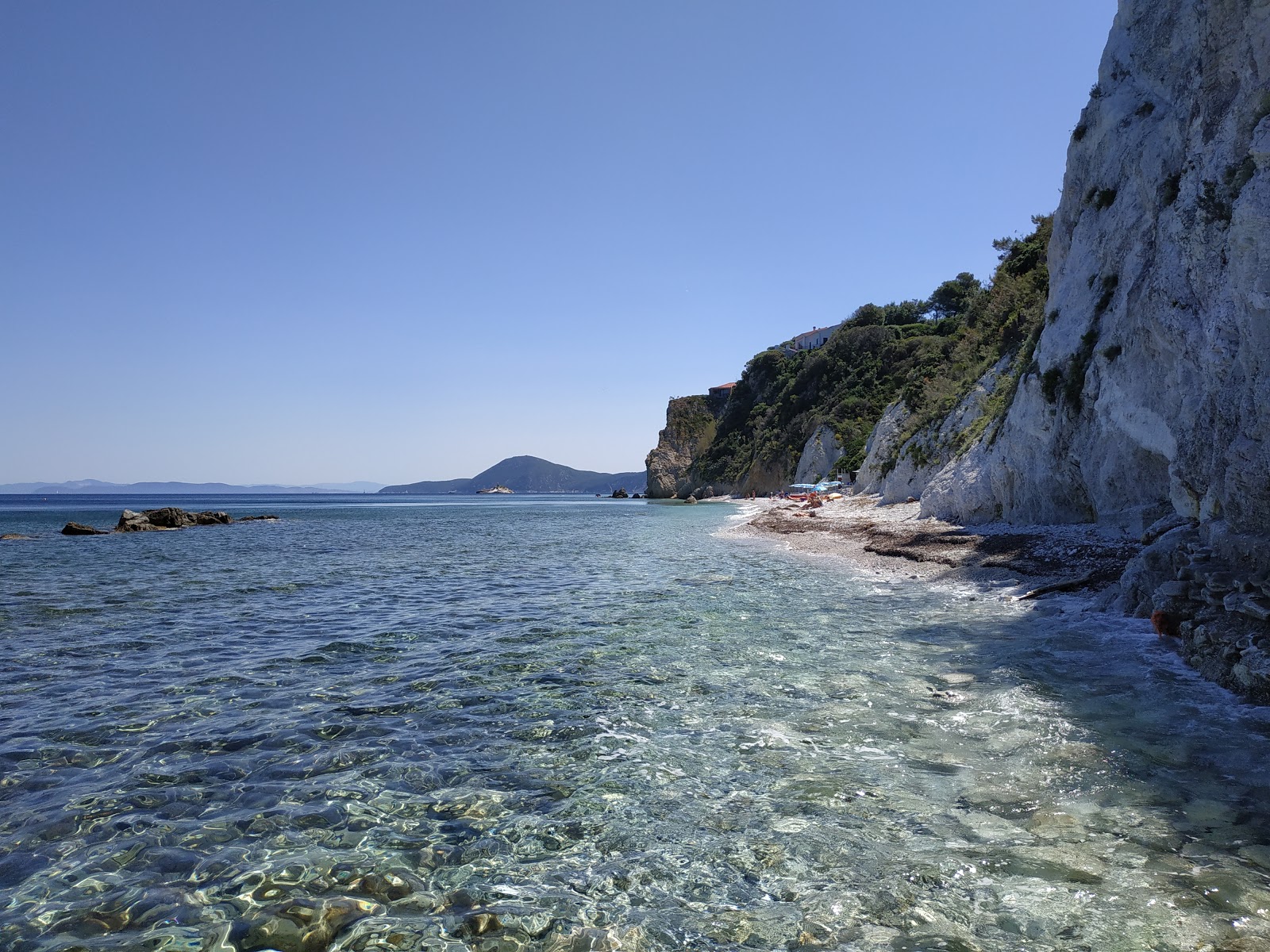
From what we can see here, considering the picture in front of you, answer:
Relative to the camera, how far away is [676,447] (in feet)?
454

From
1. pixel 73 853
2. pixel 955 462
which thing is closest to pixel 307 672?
pixel 73 853

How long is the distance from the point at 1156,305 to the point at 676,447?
123605 mm

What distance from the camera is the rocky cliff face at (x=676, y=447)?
135 metres

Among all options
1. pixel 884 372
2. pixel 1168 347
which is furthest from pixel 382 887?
pixel 884 372

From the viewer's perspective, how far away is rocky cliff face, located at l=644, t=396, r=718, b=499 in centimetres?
13538

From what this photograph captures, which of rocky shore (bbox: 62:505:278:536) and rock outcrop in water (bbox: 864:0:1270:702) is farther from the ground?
rock outcrop in water (bbox: 864:0:1270:702)

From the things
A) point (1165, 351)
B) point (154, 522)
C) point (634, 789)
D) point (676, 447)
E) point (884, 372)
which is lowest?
point (634, 789)

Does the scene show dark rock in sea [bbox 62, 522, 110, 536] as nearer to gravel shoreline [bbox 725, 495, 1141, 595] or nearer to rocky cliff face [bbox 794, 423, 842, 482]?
gravel shoreline [bbox 725, 495, 1141, 595]

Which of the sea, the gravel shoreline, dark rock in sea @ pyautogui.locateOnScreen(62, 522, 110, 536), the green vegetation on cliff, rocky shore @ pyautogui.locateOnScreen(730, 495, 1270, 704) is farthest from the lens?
dark rock in sea @ pyautogui.locateOnScreen(62, 522, 110, 536)

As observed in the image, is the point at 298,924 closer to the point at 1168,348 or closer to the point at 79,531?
the point at 1168,348

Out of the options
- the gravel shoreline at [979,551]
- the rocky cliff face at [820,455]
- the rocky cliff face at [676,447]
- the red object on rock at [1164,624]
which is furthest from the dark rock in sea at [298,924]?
the rocky cliff face at [676,447]

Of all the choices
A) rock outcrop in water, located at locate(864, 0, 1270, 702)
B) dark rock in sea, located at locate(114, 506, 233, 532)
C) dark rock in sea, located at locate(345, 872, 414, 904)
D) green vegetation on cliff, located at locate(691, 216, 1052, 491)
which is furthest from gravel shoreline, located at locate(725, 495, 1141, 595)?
dark rock in sea, located at locate(114, 506, 233, 532)

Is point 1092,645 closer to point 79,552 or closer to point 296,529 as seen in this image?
point 79,552

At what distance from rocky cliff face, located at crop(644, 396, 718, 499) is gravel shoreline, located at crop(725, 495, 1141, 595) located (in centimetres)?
10244
